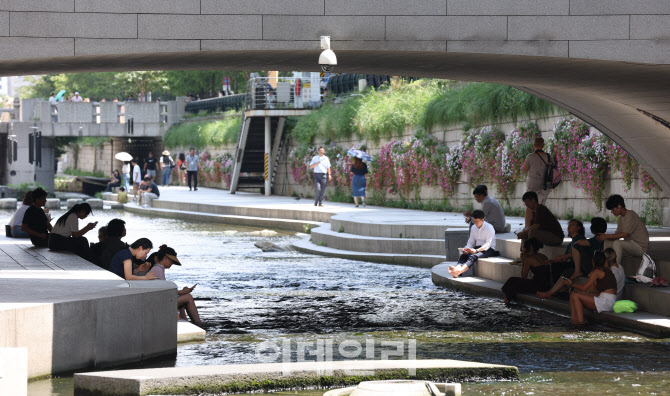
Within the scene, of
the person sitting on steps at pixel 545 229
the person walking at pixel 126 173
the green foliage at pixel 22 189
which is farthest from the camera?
the person walking at pixel 126 173

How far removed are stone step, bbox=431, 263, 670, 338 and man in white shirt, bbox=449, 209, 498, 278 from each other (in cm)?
15

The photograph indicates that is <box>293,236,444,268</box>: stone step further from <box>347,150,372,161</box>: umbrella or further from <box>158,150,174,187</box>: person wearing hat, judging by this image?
<box>158,150,174,187</box>: person wearing hat

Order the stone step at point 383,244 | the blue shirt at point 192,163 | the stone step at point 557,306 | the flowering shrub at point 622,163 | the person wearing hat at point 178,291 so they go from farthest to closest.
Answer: the blue shirt at point 192,163 < the flowering shrub at point 622,163 < the stone step at point 383,244 < the person wearing hat at point 178,291 < the stone step at point 557,306

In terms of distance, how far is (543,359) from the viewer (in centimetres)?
938

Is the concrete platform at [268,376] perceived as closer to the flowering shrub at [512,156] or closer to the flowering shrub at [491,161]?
the flowering shrub at [491,161]

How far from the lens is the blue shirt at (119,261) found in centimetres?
1144

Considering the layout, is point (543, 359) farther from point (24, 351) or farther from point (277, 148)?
point (277, 148)

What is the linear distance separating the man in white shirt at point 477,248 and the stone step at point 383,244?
283 centimetres

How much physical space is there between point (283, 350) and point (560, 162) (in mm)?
12606

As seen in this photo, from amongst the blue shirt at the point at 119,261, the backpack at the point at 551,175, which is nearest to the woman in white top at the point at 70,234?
the blue shirt at the point at 119,261

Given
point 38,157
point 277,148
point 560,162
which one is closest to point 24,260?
point 560,162

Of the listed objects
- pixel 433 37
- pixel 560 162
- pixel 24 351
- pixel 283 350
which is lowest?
pixel 283 350

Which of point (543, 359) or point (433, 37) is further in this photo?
point (433, 37)

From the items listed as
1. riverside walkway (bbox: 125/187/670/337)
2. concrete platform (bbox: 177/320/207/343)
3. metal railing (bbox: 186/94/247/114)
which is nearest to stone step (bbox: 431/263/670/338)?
riverside walkway (bbox: 125/187/670/337)
